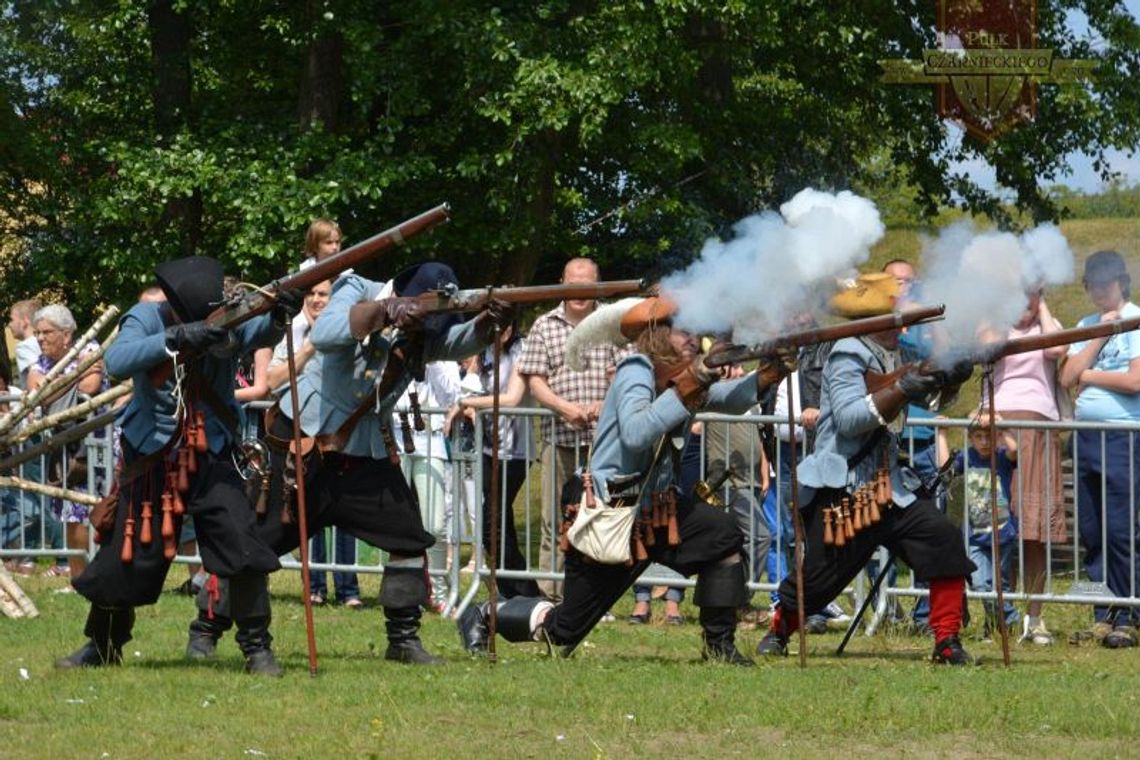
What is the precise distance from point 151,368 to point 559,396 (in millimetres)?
3560

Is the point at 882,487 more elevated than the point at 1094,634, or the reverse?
the point at 882,487

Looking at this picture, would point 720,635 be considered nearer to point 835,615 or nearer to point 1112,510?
point 835,615

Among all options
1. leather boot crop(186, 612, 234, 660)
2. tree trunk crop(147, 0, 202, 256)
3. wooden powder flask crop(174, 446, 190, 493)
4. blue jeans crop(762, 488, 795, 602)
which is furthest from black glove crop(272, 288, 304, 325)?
tree trunk crop(147, 0, 202, 256)

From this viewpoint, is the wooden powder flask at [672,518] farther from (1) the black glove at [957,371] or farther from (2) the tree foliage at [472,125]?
(2) the tree foliage at [472,125]

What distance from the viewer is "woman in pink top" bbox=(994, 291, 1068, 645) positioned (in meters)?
11.4

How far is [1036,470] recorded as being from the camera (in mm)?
11406

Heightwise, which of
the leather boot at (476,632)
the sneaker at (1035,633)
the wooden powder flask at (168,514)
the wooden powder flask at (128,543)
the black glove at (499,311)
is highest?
the black glove at (499,311)

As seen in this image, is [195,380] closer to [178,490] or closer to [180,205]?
[178,490]

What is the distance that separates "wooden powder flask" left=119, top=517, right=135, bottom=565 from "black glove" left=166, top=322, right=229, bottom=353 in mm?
846

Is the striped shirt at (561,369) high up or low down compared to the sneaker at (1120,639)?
up

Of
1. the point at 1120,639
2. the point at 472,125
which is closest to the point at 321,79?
the point at 472,125

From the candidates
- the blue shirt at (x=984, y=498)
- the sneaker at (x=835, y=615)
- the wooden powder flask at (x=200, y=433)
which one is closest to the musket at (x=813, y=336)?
the wooden powder flask at (x=200, y=433)

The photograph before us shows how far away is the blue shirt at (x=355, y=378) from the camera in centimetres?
909

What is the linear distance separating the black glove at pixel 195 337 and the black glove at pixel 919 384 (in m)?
3.15
